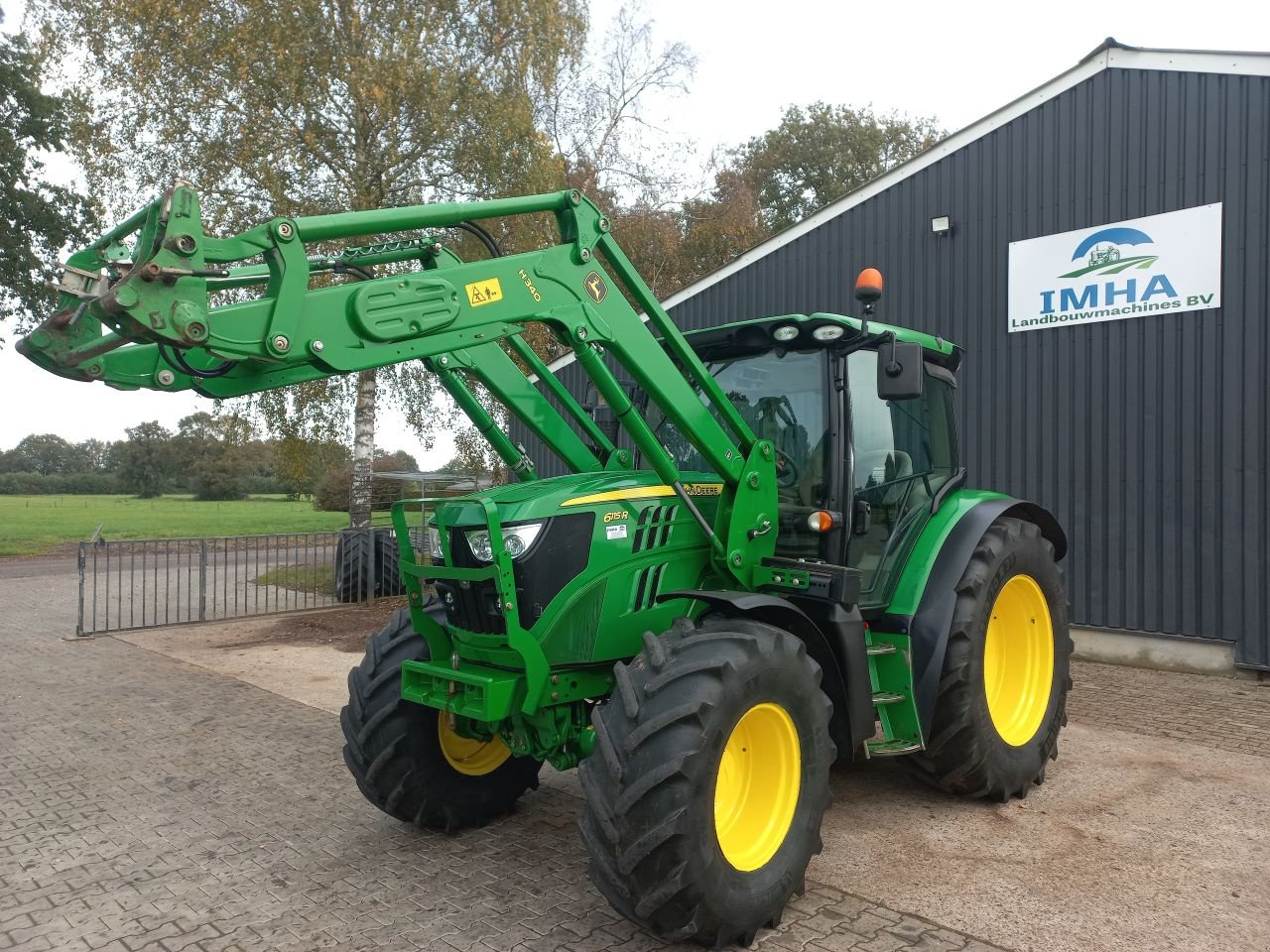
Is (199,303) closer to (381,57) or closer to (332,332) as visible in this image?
(332,332)

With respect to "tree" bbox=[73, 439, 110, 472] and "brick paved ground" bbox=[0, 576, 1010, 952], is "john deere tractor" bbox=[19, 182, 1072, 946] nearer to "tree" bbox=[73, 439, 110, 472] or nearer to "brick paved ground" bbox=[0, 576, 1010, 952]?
"brick paved ground" bbox=[0, 576, 1010, 952]

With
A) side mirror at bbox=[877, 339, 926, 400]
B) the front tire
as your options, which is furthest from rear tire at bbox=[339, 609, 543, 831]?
side mirror at bbox=[877, 339, 926, 400]

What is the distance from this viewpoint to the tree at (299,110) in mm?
13625

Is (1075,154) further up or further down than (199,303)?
further up

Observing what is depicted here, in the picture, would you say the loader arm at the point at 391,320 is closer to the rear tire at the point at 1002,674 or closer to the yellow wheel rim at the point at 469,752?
the rear tire at the point at 1002,674

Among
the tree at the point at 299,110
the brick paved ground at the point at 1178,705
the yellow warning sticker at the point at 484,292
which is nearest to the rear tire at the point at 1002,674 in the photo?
the brick paved ground at the point at 1178,705

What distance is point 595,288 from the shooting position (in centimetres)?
385

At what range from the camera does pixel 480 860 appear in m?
4.15

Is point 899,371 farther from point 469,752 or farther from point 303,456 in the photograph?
point 303,456

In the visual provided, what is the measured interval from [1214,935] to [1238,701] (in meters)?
4.26

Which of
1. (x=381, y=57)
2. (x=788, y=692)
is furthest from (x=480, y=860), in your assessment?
(x=381, y=57)

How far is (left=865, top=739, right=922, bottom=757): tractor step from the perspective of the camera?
13.6 feet

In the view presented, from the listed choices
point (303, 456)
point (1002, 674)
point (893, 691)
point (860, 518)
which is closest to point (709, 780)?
point (893, 691)

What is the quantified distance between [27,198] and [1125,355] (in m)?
20.5
